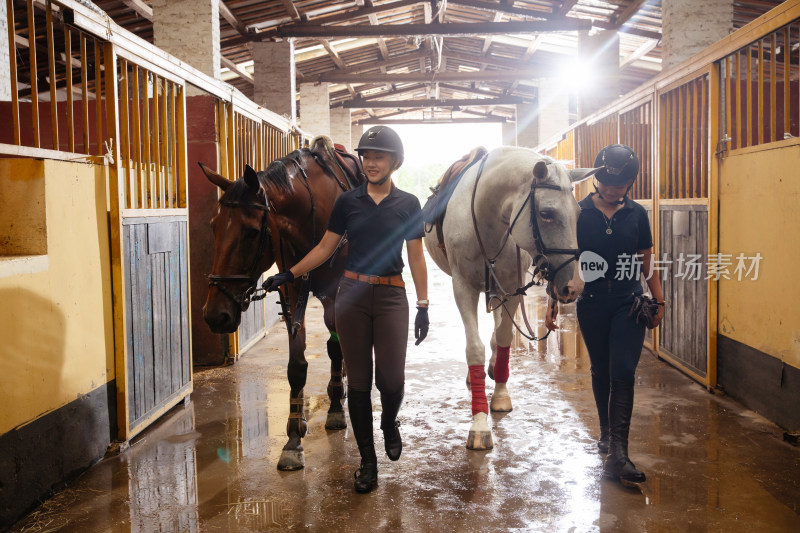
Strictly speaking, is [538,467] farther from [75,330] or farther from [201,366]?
[201,366]

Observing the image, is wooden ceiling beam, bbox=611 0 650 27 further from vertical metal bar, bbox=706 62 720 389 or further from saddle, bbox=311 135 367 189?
saddle, bbox=311 135 367 189

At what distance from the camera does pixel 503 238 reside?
3.79 m

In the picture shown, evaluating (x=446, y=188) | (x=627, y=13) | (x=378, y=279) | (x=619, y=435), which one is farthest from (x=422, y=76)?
(x=619, y=435)

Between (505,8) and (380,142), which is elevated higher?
(505,8)

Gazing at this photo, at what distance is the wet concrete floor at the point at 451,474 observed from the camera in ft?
8.70

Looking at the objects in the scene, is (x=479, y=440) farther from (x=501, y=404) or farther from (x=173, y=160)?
(x=173, y=160)

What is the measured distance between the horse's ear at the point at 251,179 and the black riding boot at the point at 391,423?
120cm

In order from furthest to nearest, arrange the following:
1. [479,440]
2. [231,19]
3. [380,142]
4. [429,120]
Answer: [429,120], [231,19], [479,440], [380,142]

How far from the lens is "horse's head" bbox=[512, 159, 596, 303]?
3.14 metres

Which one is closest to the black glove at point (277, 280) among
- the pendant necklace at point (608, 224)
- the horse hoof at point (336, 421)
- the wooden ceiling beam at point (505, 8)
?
the horse hoof at point (336, 421)

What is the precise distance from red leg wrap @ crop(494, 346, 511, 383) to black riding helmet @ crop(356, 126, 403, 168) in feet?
5.95

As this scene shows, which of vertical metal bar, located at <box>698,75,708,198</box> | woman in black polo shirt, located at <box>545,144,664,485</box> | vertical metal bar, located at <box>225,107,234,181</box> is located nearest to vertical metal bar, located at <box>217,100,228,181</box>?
vertical metal bar, located at <box>225,107,234,181</box>

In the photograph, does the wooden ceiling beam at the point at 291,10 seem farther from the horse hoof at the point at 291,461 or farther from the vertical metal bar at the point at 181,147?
the horse hoof at the point at 291,461

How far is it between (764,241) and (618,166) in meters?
1.54
